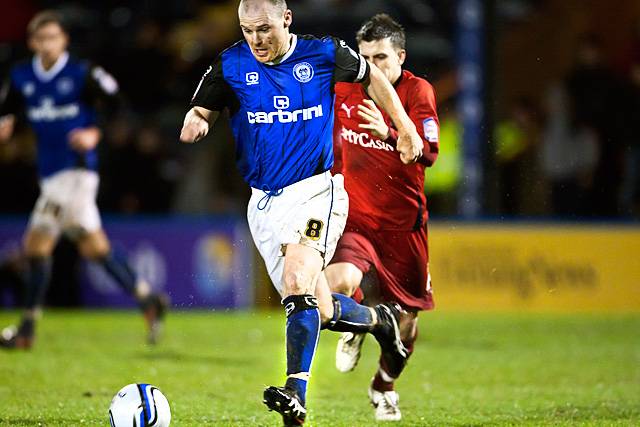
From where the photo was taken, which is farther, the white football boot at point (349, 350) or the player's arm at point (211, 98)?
the white football boot at point (349, 350)

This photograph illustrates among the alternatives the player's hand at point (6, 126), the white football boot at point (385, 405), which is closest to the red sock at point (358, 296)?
the white football boot at point (385, 405)

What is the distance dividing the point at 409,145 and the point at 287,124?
67 centimetres

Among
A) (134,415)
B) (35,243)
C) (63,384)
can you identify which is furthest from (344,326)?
(35,243)

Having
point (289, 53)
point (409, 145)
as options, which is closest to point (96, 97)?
point (289, 53)

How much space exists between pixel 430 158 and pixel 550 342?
5.17 metres

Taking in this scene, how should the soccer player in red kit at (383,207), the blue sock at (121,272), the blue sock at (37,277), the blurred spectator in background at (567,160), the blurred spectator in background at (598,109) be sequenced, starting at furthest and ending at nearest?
the blurred spectator in background at (567,160) → the blurred spectator in background at (598,109) → the blue sock at (121,272) → the blue sock at (37,277) → the soccer player in red kit at (383,207)

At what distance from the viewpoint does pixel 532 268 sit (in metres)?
14.9

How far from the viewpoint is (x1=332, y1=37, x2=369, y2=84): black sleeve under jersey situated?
22.7 ft

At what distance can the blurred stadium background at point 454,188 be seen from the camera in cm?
1498

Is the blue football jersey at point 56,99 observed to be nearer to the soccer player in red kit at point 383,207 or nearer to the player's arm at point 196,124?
the soccer player in red kit at point 383,207

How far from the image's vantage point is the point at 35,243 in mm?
11281

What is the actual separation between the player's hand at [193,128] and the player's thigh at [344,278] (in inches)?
55.1

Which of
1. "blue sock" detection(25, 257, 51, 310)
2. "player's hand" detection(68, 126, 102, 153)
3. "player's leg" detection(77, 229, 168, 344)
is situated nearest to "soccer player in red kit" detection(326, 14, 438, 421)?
"player's hand" detection(68, 126, 102, 153)

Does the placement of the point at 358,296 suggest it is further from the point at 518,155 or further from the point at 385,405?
the point at 518,155
